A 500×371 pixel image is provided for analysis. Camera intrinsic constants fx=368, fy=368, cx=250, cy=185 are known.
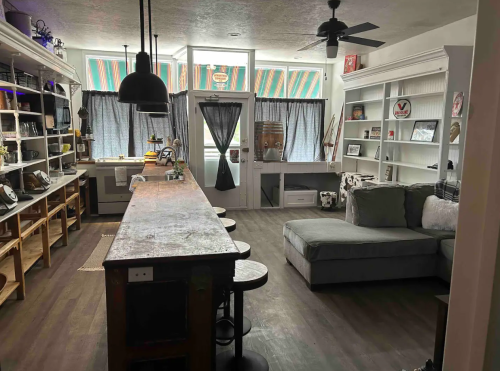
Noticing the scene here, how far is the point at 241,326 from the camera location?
2.23 m

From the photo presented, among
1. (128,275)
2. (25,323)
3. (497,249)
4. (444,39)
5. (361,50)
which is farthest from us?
(361,50)

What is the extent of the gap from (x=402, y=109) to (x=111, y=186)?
15.0 feet

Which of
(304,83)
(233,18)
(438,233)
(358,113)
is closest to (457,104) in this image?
(438,233)

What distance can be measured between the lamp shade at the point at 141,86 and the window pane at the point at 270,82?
14.3 ft

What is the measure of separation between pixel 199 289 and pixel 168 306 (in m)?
0.17

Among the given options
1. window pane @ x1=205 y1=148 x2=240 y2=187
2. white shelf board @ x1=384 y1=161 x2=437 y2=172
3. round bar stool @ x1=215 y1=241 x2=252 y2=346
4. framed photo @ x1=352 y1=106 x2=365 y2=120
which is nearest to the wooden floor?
round bar stool @ x1=215 y1=241 x2=252 y2=346

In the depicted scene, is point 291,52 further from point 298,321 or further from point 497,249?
point 497,249

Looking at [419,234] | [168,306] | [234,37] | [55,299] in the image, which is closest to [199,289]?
[168,306]

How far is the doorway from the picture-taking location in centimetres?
623

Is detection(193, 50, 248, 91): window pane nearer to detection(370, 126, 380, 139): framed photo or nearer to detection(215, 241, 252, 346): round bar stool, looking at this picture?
detection(370, 126, 380, 139): framed photo

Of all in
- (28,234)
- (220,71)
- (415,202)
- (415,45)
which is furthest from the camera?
(220,71)

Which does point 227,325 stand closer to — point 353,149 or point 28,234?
point 28,234

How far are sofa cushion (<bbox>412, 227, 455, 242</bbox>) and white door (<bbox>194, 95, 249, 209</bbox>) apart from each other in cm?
339

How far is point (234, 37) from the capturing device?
529 centimetres
